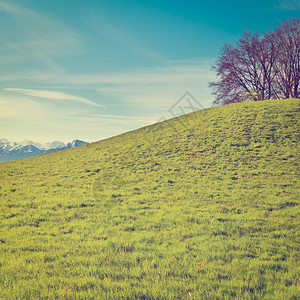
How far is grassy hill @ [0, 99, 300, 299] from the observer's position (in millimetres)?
5207

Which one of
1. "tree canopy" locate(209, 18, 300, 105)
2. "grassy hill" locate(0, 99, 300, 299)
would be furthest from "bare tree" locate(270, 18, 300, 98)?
"grassy hill" locate(0, 99, 300, 299)

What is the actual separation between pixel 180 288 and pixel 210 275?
960mm

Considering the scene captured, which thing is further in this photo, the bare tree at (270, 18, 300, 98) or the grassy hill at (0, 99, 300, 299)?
the bare tree at (270, 18, 300, 98)

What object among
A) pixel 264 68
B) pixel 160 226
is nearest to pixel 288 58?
pixel 264 68

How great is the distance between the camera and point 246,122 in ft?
80.0

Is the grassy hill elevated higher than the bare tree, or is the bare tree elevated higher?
the bare tree

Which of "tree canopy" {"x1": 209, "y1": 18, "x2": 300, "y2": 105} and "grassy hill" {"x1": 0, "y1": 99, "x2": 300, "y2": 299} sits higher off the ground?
"tree canopy" {"x1": 209, "y1": 18, "x2": 300, "y2": 105}

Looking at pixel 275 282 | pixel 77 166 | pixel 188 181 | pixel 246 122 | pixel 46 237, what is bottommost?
pixel 275 282

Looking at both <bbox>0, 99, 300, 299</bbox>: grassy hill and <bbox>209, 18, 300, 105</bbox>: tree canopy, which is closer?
<bbox>0, 99, 300, 299</bbox>: grassy hill

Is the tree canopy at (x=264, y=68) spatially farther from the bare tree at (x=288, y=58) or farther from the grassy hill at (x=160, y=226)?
the grassy hill at (x=160, y=226)

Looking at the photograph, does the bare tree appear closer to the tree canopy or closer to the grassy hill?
the tree canopy

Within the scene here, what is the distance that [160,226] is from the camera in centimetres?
859

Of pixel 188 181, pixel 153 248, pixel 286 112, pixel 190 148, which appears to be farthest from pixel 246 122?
pixel 153 248

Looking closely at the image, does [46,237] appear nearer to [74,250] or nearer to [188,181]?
[74,250]
